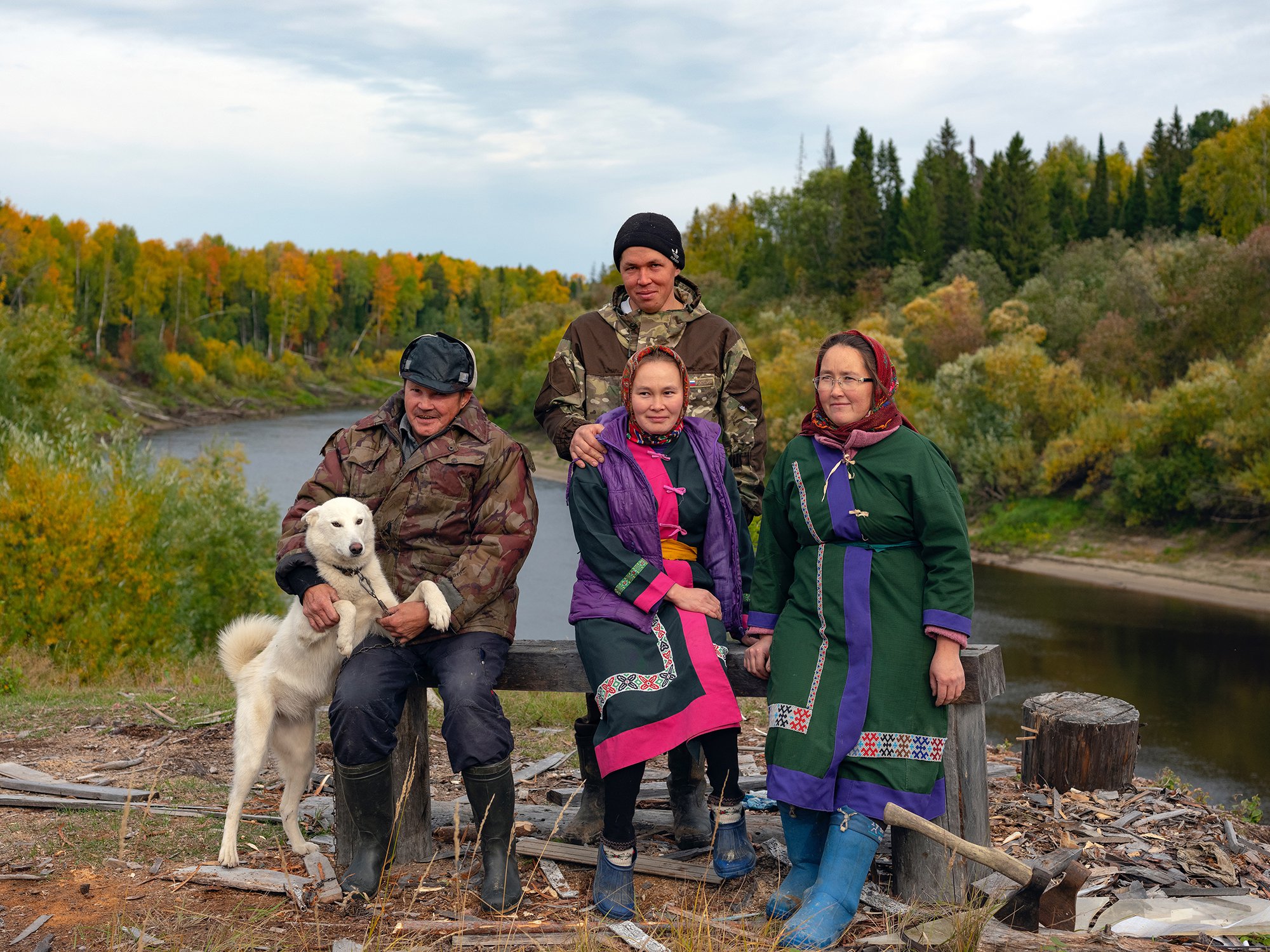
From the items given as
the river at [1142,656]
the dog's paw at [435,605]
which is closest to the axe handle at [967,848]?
the dog's paw at [435,605]

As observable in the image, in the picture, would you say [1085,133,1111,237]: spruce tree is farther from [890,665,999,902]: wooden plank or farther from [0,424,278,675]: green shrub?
[890,665,999,902]: wooden plank

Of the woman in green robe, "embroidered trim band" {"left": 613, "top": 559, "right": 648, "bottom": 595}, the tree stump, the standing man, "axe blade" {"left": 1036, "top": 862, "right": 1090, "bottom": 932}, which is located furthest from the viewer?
the tree stump

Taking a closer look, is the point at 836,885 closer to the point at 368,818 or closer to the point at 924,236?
the point at 368,818

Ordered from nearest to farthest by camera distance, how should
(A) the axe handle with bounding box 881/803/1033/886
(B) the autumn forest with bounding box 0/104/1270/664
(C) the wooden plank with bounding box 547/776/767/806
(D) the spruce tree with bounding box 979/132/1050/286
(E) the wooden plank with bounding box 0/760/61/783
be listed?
(A) the axe handle with bounding box 881/803/1033/886, (C) the wooden plank with bounding box 547/776/767/806, (E) the wooden plank with bounding box 0/760/61/783, (B) the autumn forest with bounding box 0/104/1270/664, (D) the spruce tree with bounding box 979/132/1050/286

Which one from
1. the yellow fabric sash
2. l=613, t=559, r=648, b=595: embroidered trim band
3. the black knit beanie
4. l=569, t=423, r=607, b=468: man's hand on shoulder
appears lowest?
l=613, t=559, r=648, b=595: embroidered trim band

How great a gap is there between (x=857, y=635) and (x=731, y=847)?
3.30 ft

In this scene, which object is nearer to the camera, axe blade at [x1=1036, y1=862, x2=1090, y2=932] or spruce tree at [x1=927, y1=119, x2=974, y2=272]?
axe blade at [x1=1036, y1=862, x2=1090, y2=932]

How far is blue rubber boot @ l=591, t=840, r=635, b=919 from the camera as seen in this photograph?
3783 mm

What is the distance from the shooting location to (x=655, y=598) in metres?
3.92

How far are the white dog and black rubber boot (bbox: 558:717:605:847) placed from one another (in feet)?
3.44

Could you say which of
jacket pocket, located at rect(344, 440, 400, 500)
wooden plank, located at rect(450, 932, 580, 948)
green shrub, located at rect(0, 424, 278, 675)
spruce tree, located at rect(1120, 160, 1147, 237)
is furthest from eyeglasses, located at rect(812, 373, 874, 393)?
spruce tree, located at rect(1120, 160, 1147, 237)

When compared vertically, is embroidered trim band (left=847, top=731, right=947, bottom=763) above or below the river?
above

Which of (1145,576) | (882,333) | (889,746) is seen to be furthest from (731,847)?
(882,333)

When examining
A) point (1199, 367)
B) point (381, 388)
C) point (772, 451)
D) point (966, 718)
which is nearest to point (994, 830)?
point (966, 718)
